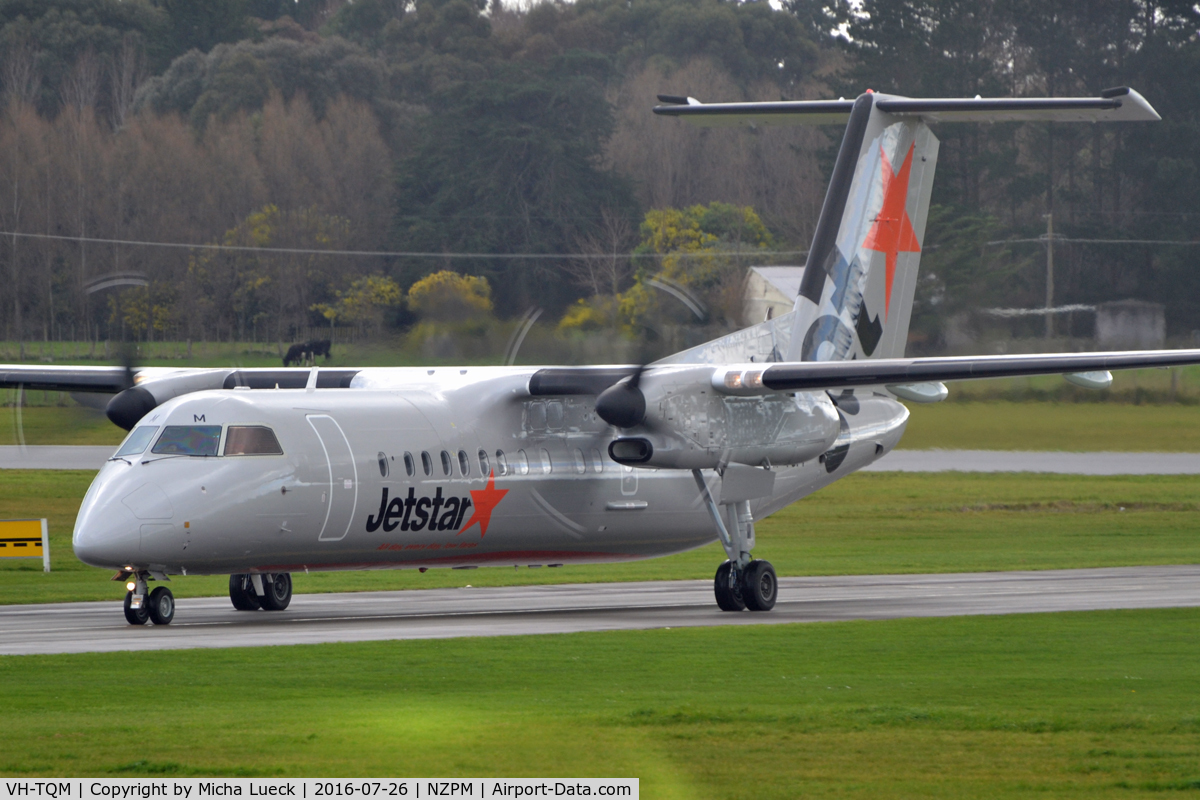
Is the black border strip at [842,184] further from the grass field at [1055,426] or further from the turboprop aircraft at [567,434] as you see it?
the grass field at [1055,426]

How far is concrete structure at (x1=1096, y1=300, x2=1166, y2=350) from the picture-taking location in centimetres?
3073

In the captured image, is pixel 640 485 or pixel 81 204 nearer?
pixel 640 485

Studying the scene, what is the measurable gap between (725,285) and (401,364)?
14.3 ft

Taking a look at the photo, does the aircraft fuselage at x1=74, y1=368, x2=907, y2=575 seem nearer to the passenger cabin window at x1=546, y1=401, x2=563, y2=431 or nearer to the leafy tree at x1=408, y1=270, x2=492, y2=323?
the passenger cabin window at x1=546, y1=401, x2=563, y2=431

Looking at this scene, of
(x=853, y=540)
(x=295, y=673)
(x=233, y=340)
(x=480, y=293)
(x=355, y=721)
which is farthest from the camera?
(x=233, y=340)

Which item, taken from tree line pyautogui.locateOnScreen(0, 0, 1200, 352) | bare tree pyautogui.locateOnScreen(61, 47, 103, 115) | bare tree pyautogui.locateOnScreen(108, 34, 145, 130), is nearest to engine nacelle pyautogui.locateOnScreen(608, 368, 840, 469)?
tree line pyautogui.locateOnScreen(0, 0, 1200, 352)

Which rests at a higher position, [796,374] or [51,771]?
[796,374]

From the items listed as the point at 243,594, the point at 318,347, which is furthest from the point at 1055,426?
the point at 243,594

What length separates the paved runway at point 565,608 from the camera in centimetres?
1716

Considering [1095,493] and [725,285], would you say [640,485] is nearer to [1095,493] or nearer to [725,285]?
[725,285]

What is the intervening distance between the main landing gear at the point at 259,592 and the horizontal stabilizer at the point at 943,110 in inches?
296

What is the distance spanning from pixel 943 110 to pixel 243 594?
35.6ft

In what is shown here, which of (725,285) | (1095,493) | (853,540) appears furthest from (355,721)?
(1095,493)

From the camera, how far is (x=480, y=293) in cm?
2055
